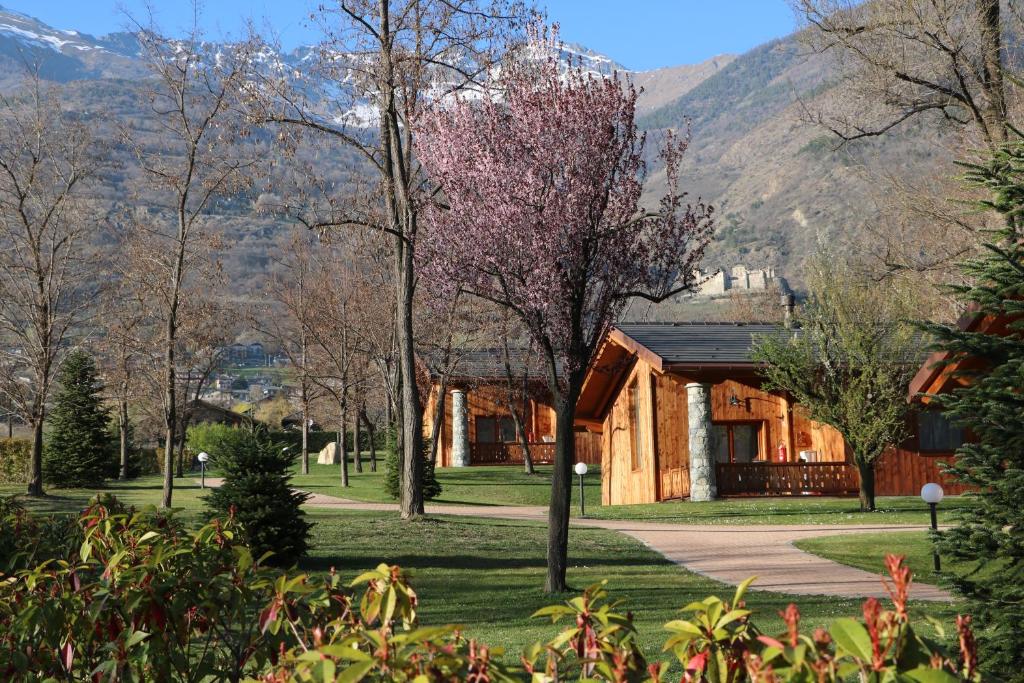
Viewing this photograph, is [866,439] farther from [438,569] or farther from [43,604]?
[43,604]

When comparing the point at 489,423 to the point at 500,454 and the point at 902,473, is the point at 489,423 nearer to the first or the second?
the point at 500,454

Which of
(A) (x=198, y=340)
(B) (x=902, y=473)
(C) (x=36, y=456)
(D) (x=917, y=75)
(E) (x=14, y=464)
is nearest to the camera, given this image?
(D) (x=917, y=75)

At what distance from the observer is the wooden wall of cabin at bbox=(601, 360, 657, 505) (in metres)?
27.0

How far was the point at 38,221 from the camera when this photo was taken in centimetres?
2544

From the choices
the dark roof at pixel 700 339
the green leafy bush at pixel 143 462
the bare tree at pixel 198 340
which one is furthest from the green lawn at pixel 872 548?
the green leafy bush at pixel 143 462

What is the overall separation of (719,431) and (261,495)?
17315mm

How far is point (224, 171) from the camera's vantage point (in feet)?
72.2

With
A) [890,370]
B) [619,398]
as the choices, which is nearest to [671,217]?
[890,370]

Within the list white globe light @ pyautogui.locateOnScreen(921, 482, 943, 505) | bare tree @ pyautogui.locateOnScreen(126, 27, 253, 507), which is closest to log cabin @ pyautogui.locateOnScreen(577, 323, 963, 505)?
white globe light @ pyautogui.locateOnScreen(921, 482, 943, 505)

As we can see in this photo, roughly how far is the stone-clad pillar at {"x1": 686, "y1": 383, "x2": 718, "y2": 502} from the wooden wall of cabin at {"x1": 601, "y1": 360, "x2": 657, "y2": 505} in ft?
4.83

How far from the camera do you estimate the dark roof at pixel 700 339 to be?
25328 millimetres

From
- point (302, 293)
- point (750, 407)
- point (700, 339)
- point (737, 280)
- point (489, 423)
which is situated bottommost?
point (750, 407)

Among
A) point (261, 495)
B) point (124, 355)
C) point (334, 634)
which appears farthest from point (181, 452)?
point (334, 634)

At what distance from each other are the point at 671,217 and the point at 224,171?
41.9 feet
